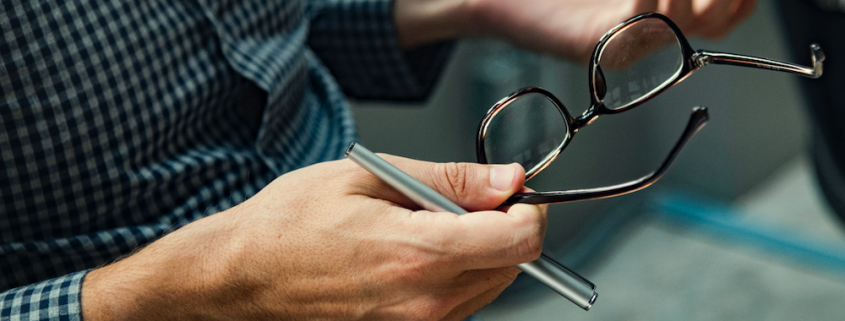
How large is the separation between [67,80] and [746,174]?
1411 mm

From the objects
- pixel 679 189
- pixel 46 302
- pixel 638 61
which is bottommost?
pixel 679 189

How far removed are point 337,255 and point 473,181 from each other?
0.27ft

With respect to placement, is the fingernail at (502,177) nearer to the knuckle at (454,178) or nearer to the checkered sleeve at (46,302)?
the knuckle at (454,178)

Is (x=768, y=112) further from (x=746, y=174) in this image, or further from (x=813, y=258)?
(x=813, y=258)

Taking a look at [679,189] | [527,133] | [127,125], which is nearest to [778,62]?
[527,133]

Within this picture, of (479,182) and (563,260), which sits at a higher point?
(479,182)

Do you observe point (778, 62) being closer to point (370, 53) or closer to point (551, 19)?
point (551, 19)

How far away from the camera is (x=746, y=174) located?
1.38m

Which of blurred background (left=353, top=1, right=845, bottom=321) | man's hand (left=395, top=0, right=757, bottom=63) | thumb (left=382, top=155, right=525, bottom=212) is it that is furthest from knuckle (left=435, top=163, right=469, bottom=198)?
blurred background (left=353, top=1, right=845, bottom=321)

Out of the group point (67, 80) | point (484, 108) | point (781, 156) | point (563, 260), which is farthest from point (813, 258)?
point (67, 80)

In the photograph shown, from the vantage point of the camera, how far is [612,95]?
1.35ft

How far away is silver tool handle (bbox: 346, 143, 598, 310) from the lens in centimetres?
27

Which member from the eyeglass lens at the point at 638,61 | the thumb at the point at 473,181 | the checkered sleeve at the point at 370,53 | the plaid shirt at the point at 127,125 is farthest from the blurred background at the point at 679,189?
the thumb at the point at 473,181

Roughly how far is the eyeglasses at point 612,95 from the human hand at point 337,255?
0.04 meters
